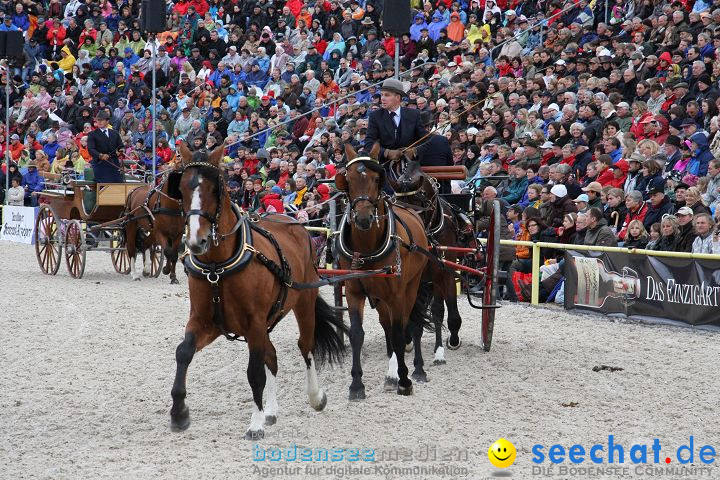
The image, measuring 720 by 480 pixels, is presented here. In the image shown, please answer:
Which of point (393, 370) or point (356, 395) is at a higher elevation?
point (393, 370)

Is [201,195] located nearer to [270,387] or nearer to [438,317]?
[270,387]

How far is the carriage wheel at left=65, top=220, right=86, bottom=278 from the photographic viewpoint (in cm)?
1556

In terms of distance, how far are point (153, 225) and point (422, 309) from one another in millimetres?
6016

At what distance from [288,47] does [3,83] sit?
27.9ft

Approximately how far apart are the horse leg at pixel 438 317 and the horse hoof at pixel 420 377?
2.59 feet

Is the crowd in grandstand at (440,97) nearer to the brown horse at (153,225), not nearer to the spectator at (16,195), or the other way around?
the spectator at (16,195)

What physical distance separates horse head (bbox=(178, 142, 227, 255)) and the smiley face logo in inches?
82.7

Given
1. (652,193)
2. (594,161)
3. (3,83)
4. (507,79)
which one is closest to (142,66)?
(3,83)

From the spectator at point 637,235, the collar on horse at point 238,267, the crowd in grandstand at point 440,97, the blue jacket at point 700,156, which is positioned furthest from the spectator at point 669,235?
the collar on horse at point 238,267

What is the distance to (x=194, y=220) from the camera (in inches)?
249

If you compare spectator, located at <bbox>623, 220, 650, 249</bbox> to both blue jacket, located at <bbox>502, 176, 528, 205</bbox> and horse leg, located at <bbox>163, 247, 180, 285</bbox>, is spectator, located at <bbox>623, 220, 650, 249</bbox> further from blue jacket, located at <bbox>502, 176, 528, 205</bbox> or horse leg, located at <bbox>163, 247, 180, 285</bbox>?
horse leg, located at <bbox>163, 247, 180, 285</bbox>

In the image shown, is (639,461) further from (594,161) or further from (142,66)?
(142,66)

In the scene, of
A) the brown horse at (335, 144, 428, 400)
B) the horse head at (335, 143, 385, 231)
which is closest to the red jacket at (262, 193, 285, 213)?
the brown horse at (335, 144, 428, 400)

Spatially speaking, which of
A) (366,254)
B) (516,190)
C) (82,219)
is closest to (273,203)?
(82,219)
